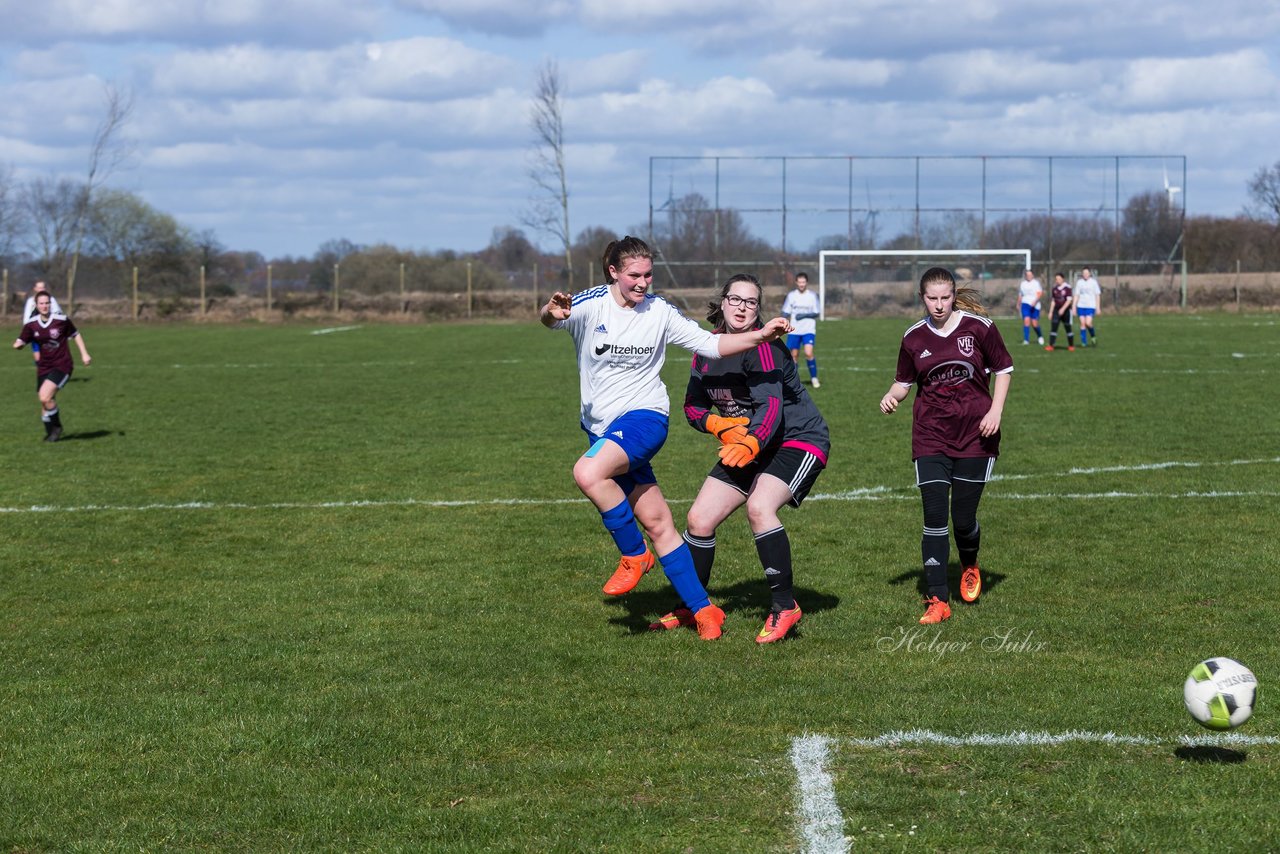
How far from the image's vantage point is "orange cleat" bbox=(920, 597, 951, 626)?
6.98m

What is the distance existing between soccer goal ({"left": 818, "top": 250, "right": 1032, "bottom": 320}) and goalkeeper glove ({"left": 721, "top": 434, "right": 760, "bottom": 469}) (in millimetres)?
44972

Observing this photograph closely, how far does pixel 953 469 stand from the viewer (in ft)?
24.5

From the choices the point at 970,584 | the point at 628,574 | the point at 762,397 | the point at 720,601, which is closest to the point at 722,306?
the point at 762,397

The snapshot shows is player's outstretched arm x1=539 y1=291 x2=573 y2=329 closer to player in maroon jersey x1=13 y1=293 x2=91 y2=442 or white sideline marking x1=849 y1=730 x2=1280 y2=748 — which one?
white sideline marking x1=849 y1=730 x2=1280 y2=748

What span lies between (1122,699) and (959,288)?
289 cm

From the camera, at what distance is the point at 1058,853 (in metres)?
4.05

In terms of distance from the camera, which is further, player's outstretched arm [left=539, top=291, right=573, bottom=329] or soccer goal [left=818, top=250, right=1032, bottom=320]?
soccer goal [left=818, top=250, right=1032, bottom=320]

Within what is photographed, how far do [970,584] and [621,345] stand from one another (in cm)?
249

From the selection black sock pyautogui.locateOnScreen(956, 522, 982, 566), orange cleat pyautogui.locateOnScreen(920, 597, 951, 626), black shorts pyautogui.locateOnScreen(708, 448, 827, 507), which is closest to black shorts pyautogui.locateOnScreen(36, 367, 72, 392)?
black shorts pyautogui.locateOnScreen(708, 448, 827, 507)

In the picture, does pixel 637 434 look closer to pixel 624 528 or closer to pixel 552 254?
pixel 624 528

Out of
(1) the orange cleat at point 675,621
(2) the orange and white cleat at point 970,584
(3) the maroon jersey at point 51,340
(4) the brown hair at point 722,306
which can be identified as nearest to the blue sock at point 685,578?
(1) the orange cleat at point 675,621

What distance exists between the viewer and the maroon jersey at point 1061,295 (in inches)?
1185

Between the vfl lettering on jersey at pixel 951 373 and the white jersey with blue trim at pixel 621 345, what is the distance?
1.51 m

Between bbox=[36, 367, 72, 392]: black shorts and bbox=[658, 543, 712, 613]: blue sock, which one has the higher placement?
bbox=[36, 367, 72, 392]: black shorts
